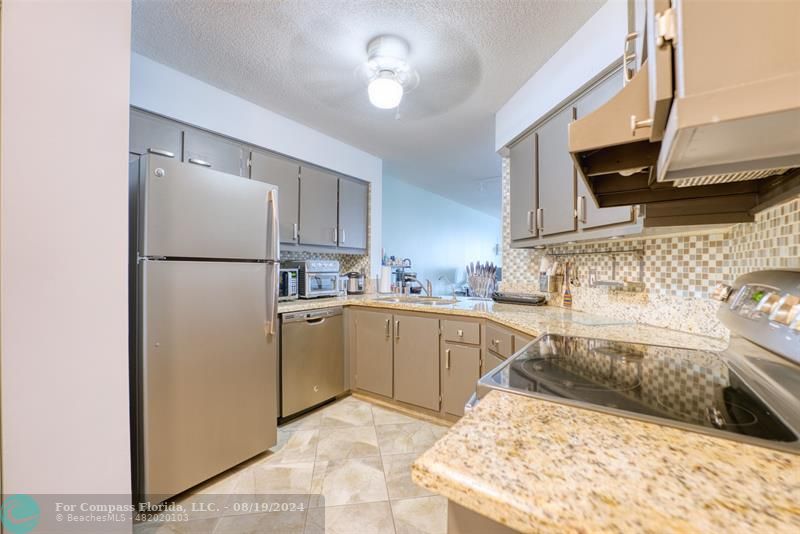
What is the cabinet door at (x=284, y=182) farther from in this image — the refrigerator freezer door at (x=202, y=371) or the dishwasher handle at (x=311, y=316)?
the refrigerator freezer door at (x=202, y=371)

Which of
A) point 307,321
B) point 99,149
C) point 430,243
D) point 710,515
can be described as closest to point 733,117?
point 710,515

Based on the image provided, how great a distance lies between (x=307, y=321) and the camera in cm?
234

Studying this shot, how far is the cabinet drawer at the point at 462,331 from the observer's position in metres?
2.07

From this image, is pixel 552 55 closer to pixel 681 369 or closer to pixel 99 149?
pixel 681 369

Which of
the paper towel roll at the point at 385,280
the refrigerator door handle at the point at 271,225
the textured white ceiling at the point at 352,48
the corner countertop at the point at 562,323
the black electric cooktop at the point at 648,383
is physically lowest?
the corner countertop at the point at 562,323

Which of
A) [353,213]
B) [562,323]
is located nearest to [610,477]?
[562,323]

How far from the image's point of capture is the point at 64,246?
3.25ft

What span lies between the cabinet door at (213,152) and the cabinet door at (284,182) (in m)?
0.11

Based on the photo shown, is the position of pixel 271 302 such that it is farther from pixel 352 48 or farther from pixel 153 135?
pixel 352 48

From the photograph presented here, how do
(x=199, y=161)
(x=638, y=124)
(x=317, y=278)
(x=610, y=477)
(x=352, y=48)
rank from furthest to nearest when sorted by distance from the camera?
(x=317, y=278)
(x=199, y=161)
(x=352, y=48)
(x=638, y=124)
(x=610, y=477)

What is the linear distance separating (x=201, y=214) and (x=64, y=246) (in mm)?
605

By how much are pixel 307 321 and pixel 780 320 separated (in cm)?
227

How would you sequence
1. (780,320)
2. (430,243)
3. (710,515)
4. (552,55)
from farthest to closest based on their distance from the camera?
1. (430,243)
2. (552,55)
3. (780,320)
4. (710,515)

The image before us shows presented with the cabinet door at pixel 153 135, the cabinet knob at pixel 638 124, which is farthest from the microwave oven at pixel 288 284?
the cabinet knob at pixel 638 124
